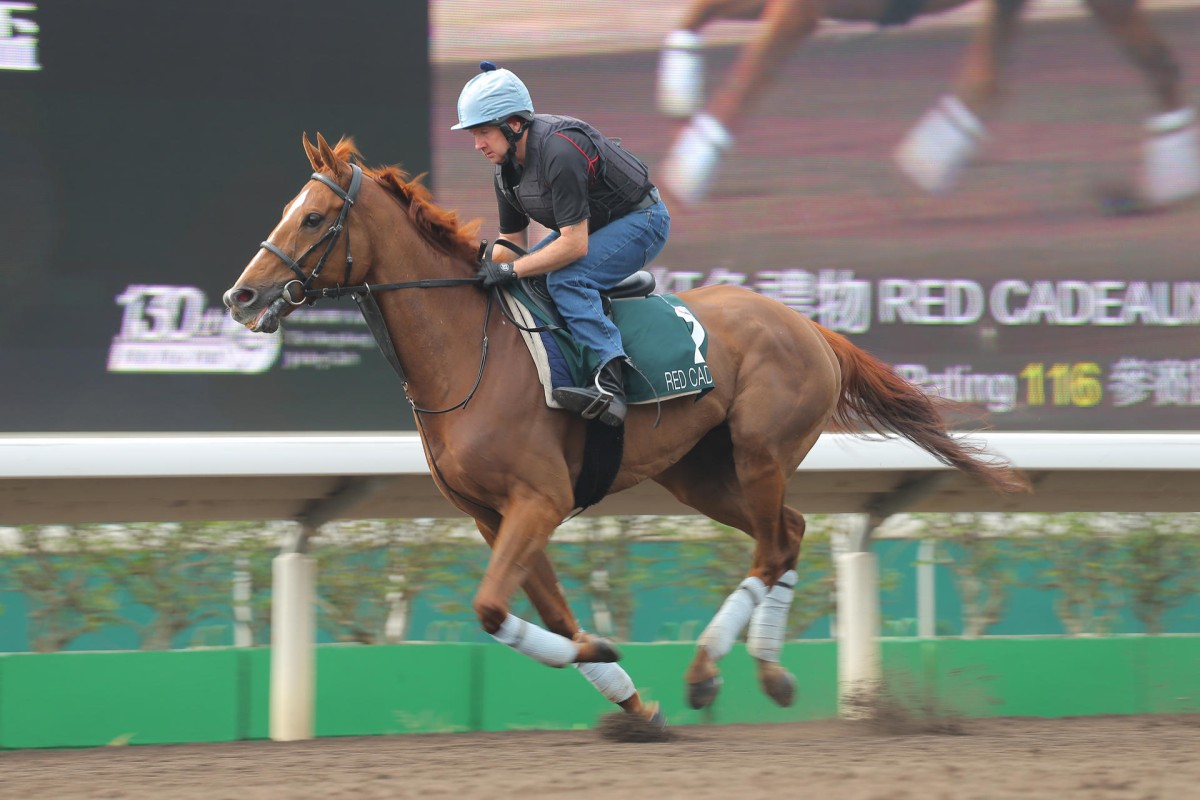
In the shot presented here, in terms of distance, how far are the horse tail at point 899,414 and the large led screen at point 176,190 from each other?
192 centimetres

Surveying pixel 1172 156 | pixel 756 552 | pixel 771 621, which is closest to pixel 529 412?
pixel 756 552

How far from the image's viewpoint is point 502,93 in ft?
12.6

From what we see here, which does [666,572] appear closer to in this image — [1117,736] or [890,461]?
[890,461]

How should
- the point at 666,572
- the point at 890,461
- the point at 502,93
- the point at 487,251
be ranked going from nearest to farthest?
the point at 502,93 → the point at 487,251 → the point at 890,461 → the point at 666,572

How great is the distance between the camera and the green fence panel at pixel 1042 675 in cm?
491

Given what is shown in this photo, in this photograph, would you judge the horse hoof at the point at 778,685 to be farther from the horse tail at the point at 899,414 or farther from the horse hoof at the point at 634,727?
the horse tail at the point at 899,414

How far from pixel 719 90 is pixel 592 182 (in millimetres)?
2366

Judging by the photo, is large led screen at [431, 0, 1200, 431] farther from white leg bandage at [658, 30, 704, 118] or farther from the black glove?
the black glove

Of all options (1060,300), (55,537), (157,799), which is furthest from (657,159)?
(157,799)

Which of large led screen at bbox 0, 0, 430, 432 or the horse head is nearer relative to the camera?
the horse head

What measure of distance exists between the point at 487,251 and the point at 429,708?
5.05 ft

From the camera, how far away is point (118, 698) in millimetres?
4449

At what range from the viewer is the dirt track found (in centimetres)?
314

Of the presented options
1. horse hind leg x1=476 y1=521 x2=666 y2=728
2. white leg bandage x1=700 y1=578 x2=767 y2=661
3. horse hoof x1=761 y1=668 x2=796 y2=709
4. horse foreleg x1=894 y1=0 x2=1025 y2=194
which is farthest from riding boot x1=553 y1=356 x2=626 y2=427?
Answer: horse foreleg x1=894 y1=0 x2=1025 y2=194
